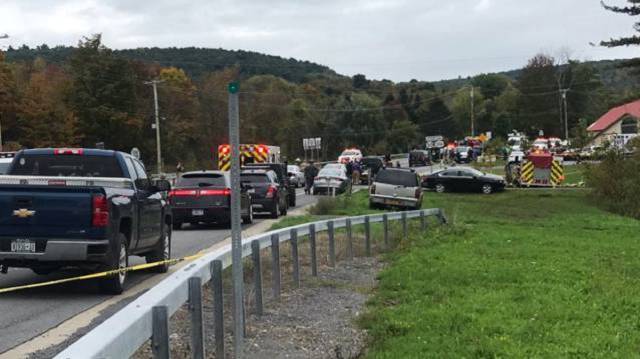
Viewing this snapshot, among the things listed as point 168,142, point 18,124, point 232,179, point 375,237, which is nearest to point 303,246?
point 375,237

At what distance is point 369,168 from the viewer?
51.7m

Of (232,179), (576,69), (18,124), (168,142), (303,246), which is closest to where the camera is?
(232,179)

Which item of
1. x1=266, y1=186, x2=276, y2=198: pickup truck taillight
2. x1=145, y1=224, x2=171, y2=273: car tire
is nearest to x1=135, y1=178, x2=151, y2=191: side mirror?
x1=145, y1=224, x2=171, y2=273: car tire

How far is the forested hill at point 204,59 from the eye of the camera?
4466 inches

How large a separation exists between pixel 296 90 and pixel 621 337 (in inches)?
4533

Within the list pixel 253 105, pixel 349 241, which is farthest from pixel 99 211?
pixel 253 105

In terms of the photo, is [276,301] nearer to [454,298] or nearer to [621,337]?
[454,298]

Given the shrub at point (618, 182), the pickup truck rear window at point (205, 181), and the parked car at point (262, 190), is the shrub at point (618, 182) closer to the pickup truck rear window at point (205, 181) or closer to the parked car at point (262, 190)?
the parked car at point (262, 190)

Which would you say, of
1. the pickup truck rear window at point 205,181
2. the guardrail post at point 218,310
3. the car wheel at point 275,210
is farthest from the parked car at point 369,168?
the guardrail post at point 218,310

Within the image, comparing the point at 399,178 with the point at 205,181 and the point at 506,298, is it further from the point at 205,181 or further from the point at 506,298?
the point at 506,298

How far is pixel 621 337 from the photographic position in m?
7.26

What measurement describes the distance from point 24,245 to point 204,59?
395 feet

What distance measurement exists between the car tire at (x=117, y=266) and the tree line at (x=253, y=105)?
91.6 feet

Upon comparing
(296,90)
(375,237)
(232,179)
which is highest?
(296,90)
